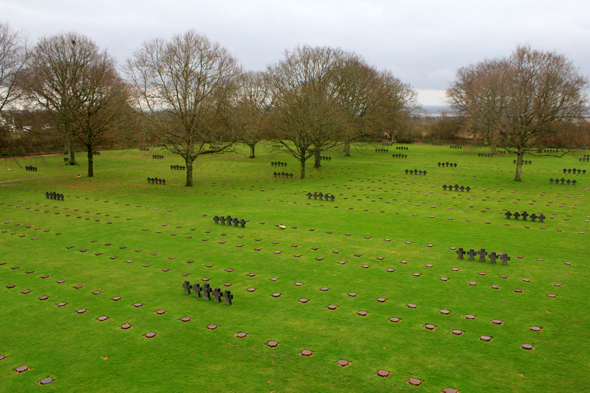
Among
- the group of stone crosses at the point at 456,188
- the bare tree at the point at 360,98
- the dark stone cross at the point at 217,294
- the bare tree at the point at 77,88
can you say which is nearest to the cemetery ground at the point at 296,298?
the dark stone cross at the point at 217,294

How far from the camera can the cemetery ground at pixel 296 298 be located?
630 centimetres

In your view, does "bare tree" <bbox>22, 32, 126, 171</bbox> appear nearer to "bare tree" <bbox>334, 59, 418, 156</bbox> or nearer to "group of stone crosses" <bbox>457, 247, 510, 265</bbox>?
"bare tree" <bbox>334, 59, 418, 156</bbox>

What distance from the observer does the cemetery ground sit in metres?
6.30

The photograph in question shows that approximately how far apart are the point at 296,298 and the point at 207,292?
2.06 meters

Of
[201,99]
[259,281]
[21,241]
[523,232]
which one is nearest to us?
[259,281]

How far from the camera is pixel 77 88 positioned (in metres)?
32.2

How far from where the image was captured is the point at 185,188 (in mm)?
25906

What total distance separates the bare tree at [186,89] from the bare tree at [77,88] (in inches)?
228

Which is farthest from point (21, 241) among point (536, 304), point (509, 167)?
point (509, 167)

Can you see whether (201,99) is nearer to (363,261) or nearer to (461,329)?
(363,261)

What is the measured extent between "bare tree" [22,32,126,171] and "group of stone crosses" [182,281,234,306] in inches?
933

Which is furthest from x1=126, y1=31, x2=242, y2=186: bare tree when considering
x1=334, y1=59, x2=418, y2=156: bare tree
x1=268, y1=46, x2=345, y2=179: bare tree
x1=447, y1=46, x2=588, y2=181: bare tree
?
x1=447, y1=46, x2=588, y2=181: bare tree

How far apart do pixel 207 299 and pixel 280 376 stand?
3485 millimetres

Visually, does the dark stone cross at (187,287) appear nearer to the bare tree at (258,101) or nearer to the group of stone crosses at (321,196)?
the group of stone crosses at (321,196)
